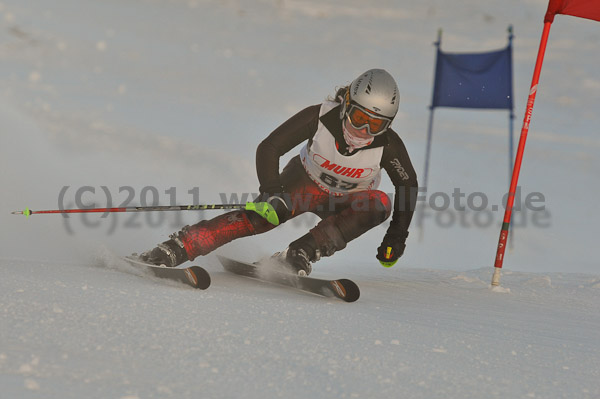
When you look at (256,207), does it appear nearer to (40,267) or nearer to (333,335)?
(40,267)

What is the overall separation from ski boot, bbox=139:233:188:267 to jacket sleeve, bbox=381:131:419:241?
64.6 inches

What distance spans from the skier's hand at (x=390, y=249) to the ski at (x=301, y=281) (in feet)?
2.84

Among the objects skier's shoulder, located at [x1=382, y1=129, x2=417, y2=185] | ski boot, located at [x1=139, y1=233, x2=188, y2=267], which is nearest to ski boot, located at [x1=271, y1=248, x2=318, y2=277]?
ski boot, located at [x1=139, y1=233, x2=188, y2=267]

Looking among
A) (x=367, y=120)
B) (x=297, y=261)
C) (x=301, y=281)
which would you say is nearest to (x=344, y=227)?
(x=297, y=261)

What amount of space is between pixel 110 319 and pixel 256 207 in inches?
74.2

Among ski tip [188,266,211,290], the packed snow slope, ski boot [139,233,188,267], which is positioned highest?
ski boot [139,233,188,267]

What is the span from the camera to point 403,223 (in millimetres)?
4523

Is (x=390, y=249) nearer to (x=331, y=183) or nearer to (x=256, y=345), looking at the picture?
(x=331, y=183)

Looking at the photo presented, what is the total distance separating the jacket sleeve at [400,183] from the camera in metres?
4.51

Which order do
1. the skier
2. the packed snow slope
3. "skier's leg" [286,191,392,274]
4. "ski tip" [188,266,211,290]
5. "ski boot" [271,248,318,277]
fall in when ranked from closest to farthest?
the packed snow slope
"ski tip" [188,266,211,290]
the skier
"ski boot" [271,248,318,277]
"skier's leg" [286,191,392,274]

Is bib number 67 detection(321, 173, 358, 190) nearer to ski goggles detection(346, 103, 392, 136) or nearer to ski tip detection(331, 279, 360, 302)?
ski goggles detection(346, 103, 392, 136)

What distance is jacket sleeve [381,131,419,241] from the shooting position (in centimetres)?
451

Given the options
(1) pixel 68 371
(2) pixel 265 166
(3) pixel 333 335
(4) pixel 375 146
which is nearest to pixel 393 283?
(4) pixel 375 146

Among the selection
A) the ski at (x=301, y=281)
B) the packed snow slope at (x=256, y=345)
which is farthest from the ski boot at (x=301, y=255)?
the packed snow slope at (x=256, y=345)
